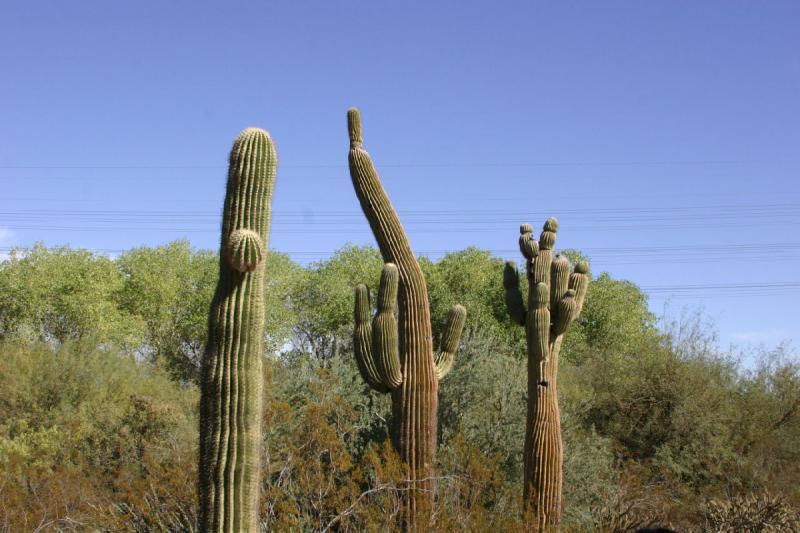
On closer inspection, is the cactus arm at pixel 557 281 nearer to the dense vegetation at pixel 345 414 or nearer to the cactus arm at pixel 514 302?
the cactus arm at pixel 514 302

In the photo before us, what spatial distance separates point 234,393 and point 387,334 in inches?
163

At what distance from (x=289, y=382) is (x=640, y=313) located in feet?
67.5

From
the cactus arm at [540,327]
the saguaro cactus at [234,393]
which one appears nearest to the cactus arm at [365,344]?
the cactus arm at [540,327]

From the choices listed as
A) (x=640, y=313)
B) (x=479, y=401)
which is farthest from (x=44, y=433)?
(x=640, y=313)

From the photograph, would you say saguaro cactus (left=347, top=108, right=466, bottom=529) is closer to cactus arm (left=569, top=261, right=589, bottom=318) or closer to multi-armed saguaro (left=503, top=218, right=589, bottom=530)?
multi-armed saguaro (left=503, top=218, right=589, bottom=530)

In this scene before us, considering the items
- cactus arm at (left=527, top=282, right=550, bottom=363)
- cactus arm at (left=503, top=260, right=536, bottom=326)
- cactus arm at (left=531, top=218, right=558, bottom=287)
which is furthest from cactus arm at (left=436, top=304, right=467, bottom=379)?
cactus arm at (left=531, top=218, right=558, bottom=287)

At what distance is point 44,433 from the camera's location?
51.7 feet

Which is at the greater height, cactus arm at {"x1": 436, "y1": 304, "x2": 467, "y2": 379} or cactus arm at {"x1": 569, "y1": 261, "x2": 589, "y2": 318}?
cactus arm at {"x1": 569, "y1": 261, "x2": 589, "y2": 318}

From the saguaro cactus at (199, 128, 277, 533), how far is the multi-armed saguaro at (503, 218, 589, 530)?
534 cm

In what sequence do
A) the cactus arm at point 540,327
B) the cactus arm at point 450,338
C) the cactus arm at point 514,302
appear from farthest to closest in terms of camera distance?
the cactus arm at point 514,302 → the cactus arm at point 540,327 → the cactus arm at point 450,338

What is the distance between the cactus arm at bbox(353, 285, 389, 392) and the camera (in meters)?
10.2

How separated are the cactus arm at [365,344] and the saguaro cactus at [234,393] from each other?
13.2 feet

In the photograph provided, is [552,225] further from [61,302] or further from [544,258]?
[61,302]

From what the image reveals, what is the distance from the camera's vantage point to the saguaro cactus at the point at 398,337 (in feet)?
32.8
